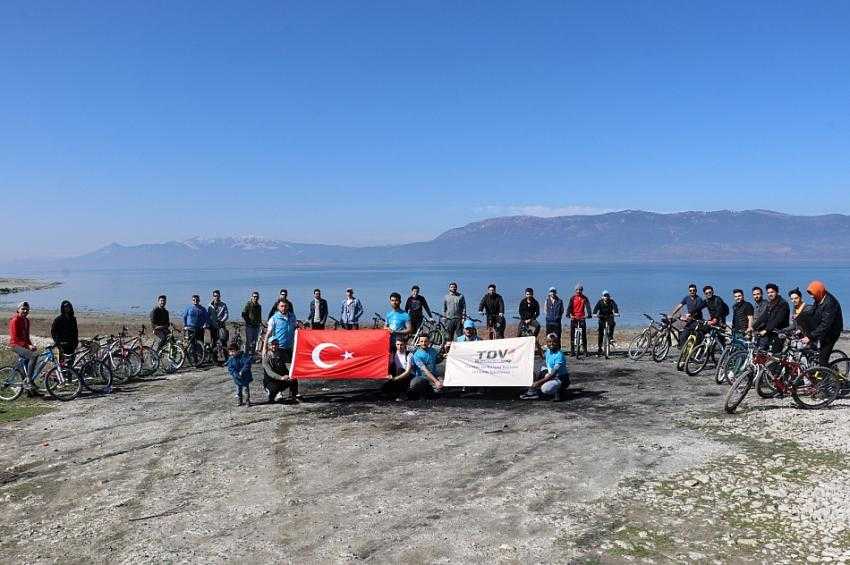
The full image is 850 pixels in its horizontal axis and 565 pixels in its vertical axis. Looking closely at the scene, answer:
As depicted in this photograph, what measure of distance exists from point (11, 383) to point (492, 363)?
35.6 feet

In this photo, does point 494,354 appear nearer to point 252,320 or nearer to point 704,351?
point 704,351

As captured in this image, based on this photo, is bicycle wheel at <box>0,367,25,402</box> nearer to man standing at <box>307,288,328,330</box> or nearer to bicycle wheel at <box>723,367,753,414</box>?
man standing at <box>307,288,328,330</box>

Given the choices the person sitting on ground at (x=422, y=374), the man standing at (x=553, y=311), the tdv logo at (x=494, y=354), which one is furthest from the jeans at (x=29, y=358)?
the man standing at (x=553, y=311)

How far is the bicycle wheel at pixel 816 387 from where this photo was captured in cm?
1155

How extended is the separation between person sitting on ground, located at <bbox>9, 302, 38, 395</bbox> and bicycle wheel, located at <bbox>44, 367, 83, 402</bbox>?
389 millimetres

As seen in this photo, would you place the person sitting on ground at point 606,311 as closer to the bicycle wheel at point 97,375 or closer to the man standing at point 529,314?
the man standing at point 529,314

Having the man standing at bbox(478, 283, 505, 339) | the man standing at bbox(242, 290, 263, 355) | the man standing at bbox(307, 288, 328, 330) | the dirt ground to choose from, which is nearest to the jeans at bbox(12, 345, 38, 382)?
the dirt ground

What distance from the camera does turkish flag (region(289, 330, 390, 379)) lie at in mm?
13672

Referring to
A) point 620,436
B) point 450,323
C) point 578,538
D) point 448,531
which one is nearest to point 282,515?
point 448,531

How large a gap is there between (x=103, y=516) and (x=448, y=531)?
13.7 feet

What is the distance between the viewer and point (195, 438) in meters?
10.5

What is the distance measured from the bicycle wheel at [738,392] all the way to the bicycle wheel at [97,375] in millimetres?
13771

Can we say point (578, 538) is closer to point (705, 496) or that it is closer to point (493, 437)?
point (705, 496)

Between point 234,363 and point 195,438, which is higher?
point 234,363
